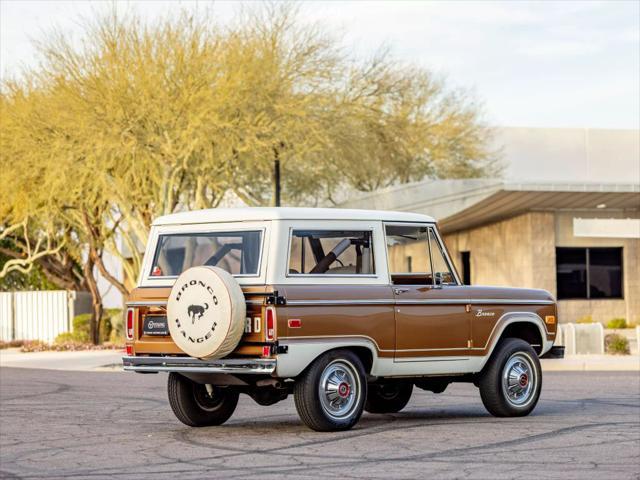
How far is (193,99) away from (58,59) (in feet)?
15.9

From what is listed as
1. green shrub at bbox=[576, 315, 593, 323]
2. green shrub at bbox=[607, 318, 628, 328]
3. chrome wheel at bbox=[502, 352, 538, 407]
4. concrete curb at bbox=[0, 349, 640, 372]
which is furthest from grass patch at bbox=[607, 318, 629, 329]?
chrome wheel at bbox=[502, 352, 538, 407]

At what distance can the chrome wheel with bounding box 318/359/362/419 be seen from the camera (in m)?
12.4

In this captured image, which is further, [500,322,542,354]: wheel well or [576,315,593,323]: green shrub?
[576,315,593,323]: green shrub

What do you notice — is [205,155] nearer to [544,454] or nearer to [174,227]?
[174,227]

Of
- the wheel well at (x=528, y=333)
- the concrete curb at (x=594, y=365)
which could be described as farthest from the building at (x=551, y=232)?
the wheel well at (x=528, y=333)

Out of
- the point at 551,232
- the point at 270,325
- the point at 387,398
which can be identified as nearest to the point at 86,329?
the point at 551,232

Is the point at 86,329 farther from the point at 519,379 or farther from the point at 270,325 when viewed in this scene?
the point at 270,325

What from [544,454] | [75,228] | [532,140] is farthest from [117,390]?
[532,140]

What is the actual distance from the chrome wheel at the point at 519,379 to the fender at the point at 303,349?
236 centimetres

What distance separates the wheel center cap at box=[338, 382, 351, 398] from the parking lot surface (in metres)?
0.42

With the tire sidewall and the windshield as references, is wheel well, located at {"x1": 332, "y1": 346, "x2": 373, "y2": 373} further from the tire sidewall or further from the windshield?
the tire sidewall

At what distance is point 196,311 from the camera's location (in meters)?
12.1

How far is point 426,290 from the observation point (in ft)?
44.2

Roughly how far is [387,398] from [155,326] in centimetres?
Result: 349
